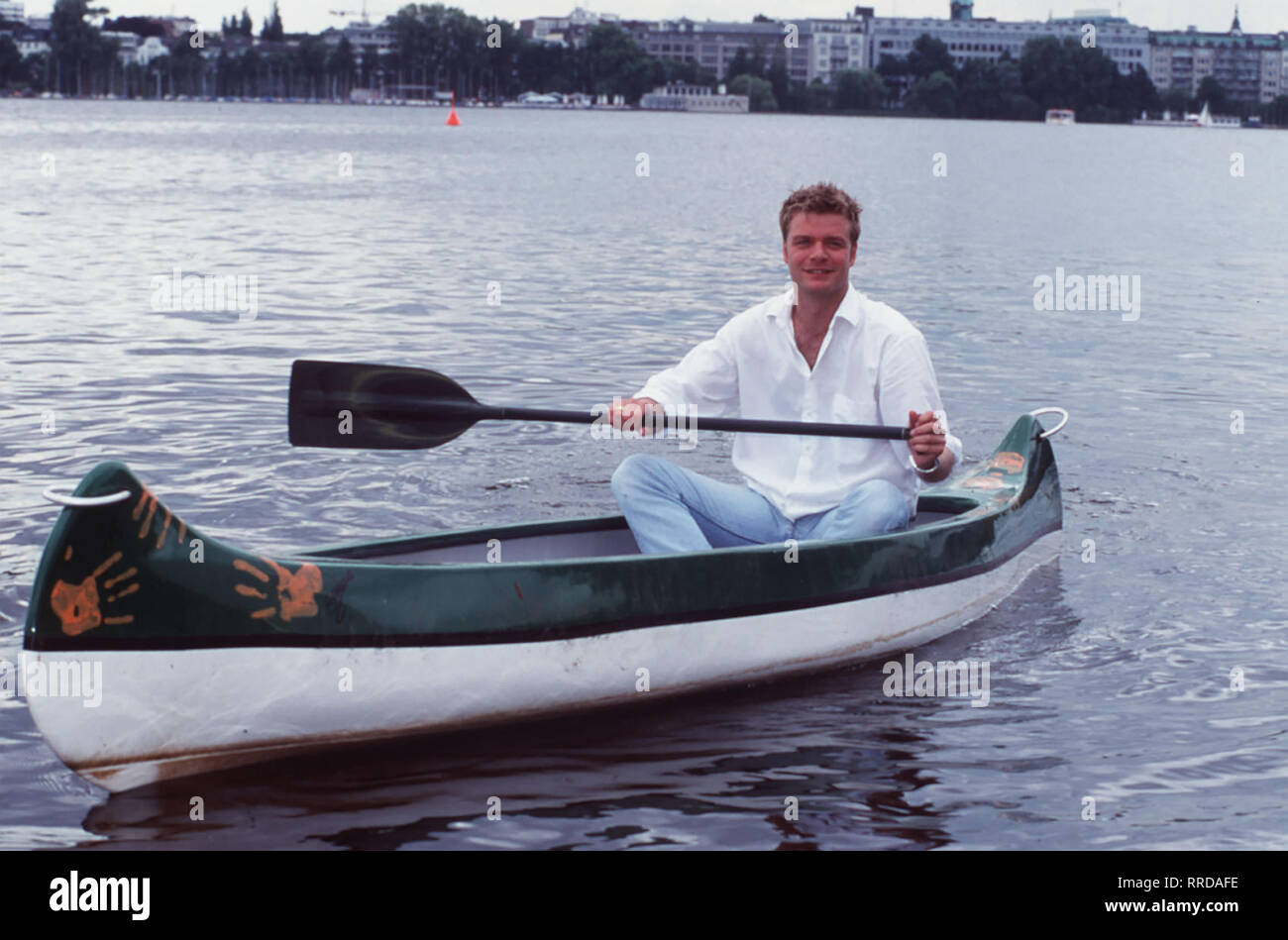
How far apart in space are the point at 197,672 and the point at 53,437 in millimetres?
5859

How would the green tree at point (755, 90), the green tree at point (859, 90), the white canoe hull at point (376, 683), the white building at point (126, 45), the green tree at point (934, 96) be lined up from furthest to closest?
the green tree at point (755, 90), the green tree at point (859, 90), the white building at point (126, 45), the green tree at point (934, 96), the white canoe hull at point (376, 683)

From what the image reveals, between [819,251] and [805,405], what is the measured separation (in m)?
0.65

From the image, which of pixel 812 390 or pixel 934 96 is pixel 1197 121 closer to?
pixel 934 96

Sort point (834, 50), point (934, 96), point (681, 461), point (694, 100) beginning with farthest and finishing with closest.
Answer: point (834, 50), point (694, 100), point (934, 96), point (681, 461)

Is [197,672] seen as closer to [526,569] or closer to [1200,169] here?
[526,569]

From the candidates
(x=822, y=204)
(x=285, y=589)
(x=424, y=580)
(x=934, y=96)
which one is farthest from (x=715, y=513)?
(x=934, y=96)

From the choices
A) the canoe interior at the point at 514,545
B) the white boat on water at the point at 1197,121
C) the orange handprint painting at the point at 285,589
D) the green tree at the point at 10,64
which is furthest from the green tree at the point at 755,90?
the orange handprint painting at the point at 285,589

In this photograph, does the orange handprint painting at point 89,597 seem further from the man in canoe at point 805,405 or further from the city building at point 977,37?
the city building at point 977,37

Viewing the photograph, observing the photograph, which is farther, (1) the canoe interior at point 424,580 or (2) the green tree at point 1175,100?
(2) the green tree at point 1175,100

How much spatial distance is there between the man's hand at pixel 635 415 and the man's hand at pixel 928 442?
930mm

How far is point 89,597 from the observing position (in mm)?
4516

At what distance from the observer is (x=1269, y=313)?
19078mm

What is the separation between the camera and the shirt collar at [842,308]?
5.83 m
